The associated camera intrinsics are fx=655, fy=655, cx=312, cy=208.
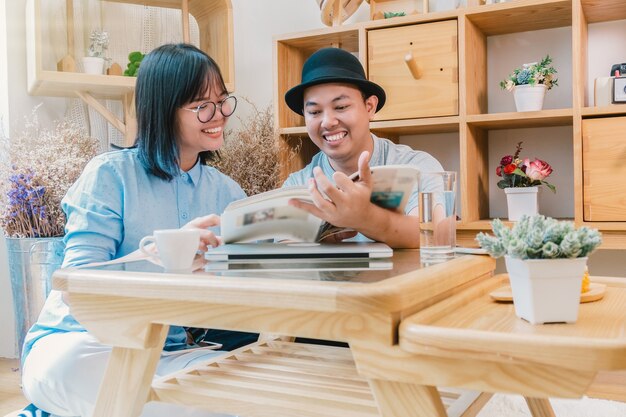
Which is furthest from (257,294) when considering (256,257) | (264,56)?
(264,56)

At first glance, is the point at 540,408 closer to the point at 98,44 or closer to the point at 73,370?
the point at 73,370

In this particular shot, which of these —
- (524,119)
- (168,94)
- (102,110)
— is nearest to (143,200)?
(168,94)

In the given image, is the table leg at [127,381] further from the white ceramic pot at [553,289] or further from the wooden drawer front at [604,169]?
the wooden drawer front at [604,169]

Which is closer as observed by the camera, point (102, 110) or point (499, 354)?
point (499, 354)

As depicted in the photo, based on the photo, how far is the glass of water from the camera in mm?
1114

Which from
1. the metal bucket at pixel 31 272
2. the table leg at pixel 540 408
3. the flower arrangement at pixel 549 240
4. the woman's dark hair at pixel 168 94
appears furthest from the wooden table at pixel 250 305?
the metal bucket at pixel 31 272

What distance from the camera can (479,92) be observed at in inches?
111

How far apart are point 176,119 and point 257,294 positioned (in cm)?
103

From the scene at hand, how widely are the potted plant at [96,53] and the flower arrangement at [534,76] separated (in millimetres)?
1723

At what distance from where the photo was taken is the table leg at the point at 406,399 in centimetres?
81

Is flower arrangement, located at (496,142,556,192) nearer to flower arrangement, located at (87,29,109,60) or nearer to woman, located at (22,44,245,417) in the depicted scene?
woman, located at (22,44,245,417)

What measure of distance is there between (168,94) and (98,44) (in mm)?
1323

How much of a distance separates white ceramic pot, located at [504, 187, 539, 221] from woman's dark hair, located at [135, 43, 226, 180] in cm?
138

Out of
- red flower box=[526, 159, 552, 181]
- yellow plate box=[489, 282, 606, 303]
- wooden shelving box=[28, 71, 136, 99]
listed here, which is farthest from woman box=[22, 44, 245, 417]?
red flower box=[526, 159, 552, 181]
